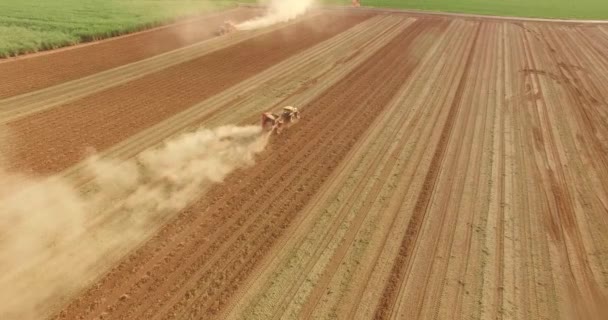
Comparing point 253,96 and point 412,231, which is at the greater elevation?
point 253,96

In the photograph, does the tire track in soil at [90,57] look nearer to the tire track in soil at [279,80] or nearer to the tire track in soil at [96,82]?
the tire track in soil at [96,82]

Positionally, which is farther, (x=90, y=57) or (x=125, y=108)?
(x=90, y=57)

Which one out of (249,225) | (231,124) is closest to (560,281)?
(249,225)

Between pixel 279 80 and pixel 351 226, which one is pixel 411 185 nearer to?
pixel 351 226

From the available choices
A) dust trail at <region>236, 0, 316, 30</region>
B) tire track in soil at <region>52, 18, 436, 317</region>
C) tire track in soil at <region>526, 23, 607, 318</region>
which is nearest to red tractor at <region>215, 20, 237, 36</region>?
dust trail at <region>236, 0, 316, 30</region>

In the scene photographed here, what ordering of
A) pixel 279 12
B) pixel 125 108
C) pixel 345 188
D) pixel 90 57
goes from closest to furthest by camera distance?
pixel 345 188 < pixel 125 108 < pixel 90 57 < pixel 279 12

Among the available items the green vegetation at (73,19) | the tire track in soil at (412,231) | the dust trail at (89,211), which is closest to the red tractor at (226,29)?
the green vegetation at (73,19)

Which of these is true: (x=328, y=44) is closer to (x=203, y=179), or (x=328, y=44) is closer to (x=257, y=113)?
(x=257, y=113)

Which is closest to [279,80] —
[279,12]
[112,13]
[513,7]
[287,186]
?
[287,186]
